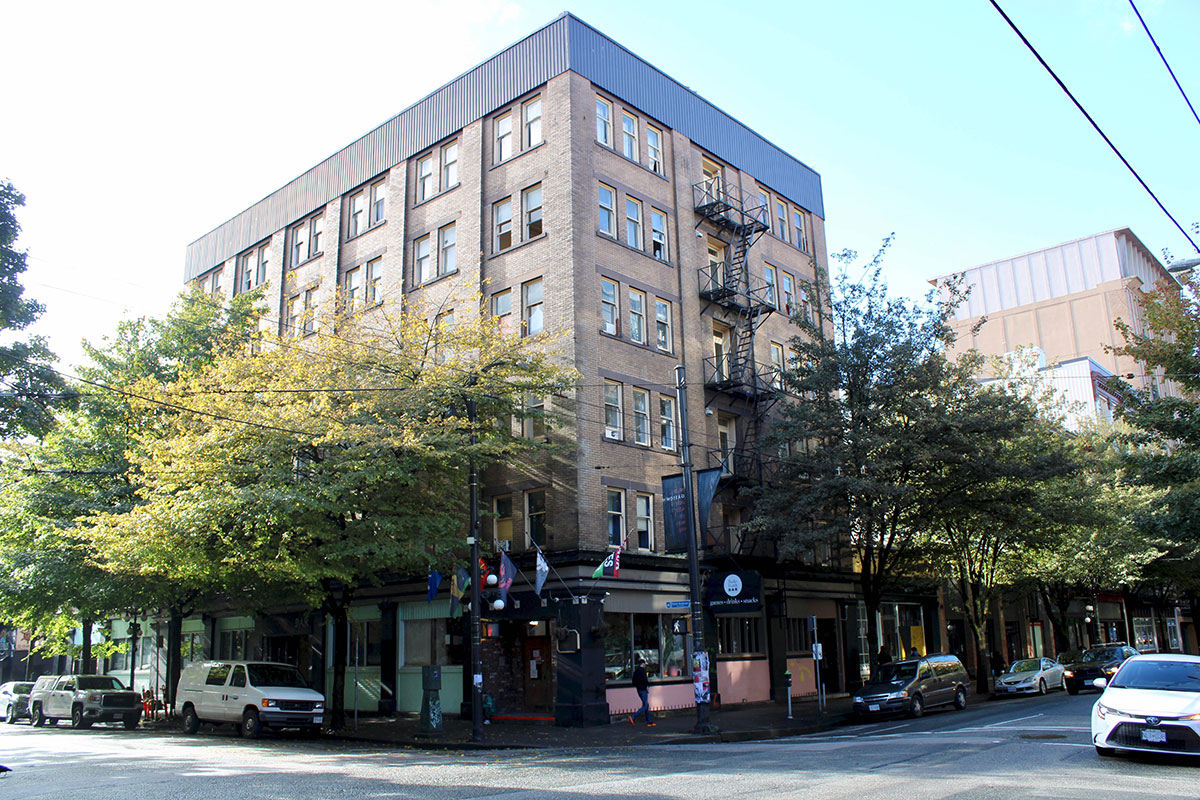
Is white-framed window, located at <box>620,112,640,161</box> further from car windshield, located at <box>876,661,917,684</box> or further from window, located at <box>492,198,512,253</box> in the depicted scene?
car windshield, located at <box>876,661,917,684</box>

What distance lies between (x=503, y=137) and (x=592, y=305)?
7667 mm

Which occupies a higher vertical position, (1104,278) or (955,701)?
(1104,278)

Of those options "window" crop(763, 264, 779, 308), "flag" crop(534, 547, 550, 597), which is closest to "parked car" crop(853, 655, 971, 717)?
"flag" crop(534, 547, 550, 597)

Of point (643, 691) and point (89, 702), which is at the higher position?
point (643, 691)

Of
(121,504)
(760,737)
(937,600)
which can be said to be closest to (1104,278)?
(937,600)

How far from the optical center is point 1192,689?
13109 mm

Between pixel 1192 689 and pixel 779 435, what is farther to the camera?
pixel 779 435

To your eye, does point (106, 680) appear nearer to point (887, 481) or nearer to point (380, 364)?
point (380, 364)

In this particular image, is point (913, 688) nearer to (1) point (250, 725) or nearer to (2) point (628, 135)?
(1) point (250, 725)

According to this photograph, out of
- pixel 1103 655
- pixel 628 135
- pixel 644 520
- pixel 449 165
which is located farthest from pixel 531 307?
pixel 1103 655

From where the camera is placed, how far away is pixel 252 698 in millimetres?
22516

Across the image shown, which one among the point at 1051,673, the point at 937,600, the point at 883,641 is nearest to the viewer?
the point at 1051,673

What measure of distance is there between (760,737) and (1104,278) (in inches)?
2575

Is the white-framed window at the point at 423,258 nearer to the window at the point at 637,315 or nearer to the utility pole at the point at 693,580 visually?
the window at the point at 637,315
